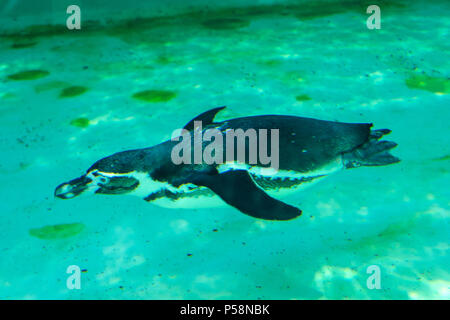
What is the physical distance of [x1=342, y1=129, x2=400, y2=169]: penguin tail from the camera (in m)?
2.94

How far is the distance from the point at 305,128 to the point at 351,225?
0.76 meters

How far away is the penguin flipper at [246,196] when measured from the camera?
86.5 inches

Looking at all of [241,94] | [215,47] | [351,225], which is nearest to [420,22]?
[215,47]

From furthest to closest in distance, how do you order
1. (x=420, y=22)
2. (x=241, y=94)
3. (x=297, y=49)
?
(x=420, y=22) → (x=297, y=49) → (x=241, y=94)

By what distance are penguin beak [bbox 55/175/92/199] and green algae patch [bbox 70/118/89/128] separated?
5.04ft

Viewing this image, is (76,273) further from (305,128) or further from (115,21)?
(115,21)

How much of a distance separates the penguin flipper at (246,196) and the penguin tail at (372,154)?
2.97ft

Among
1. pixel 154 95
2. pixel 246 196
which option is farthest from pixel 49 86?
pixel 246 196

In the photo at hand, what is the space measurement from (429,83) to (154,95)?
333cm

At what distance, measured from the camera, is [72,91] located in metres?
5.00

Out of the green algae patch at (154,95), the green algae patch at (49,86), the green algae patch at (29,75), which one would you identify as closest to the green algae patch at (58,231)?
the green algae patch at (154,95)

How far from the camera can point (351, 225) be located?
2.58 m
